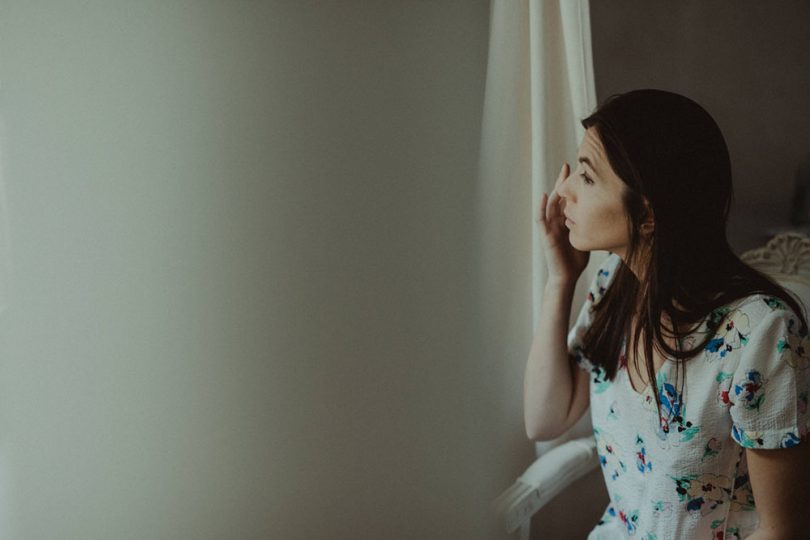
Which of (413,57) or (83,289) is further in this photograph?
(413,57)

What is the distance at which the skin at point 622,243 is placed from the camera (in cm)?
81

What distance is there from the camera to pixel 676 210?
0.83 m

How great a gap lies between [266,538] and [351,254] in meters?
0.43

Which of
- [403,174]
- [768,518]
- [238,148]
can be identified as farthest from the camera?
[403,174]

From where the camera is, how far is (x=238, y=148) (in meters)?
0.93

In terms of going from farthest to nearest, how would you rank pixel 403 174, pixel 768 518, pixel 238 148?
pixel 403 174
pixel 238 148
pixel 768 518

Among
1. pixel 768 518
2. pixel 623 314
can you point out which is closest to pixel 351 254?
pixel 623 314

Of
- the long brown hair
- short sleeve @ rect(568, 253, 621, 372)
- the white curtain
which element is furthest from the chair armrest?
the long brown hair

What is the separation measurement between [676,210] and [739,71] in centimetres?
68

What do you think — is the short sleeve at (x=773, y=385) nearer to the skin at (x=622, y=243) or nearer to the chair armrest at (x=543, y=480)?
the skin at (x=622, y=243)

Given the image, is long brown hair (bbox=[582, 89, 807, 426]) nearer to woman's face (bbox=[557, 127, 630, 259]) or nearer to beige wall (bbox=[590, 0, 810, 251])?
woman's face (bbox=[557, 127, 630, 259])

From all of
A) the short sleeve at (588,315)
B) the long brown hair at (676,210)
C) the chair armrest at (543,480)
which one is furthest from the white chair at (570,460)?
the long brown hair at (676,210)

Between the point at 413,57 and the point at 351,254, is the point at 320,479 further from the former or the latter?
the point at 413,57

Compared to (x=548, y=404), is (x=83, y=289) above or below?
above
